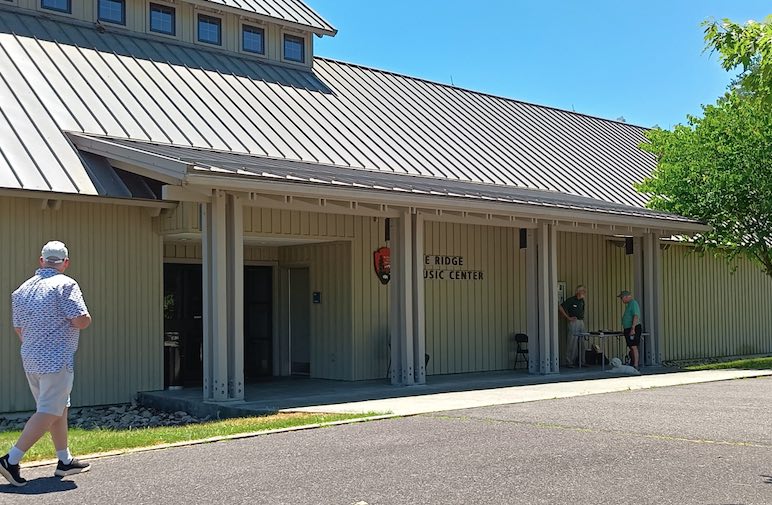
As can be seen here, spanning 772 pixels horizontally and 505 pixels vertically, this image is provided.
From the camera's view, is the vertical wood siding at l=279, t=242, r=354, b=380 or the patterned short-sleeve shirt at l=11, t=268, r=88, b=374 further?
the vertical wood siding at l=279, t=242, r=354, b=380

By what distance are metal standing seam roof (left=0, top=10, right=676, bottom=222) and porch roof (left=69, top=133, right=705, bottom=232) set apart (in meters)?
0.61

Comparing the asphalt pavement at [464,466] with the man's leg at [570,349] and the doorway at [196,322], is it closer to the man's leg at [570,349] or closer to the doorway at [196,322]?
the doorway at [196,322]

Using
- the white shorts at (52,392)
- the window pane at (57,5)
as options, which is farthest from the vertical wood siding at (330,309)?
A: the white shorts at (52,392)

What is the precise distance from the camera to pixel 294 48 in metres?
20.4

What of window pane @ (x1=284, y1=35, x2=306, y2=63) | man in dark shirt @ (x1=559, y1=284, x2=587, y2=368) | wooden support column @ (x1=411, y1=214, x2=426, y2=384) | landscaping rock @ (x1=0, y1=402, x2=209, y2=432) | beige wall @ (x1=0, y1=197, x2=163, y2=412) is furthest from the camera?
window pane @ (x1=284, y1=35, x2=306, y2=63)

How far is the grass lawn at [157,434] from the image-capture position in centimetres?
871

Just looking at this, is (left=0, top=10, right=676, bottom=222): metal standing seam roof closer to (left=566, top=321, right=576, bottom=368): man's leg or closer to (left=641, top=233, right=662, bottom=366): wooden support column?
(left=641, top=233, right=662, bottom=366): wooden support column

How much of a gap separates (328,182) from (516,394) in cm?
398

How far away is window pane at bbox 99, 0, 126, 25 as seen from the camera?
57.7ft

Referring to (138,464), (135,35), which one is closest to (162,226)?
(135,35)

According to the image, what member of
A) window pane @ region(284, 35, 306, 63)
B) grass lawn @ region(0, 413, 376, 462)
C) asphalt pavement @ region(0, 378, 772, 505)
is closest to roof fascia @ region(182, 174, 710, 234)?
grass lawn @ region(0, 413, 376, 462)

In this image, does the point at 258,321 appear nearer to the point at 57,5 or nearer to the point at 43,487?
the point at 57,5

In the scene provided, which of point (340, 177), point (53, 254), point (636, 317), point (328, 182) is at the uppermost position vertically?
point (340, 177)

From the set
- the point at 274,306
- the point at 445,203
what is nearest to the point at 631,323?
the point at 445,203
